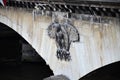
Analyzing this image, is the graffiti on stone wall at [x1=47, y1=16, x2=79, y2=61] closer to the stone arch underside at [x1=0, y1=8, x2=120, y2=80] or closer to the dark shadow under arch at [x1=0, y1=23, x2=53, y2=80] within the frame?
the stone arch underside at [x1=0, y1=8, x2=120, y2=80]

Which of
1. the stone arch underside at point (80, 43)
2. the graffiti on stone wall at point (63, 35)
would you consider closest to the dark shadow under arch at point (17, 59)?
the stone arch underside at point (80, 43)

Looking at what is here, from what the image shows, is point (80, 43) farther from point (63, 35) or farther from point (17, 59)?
point (17, 59)

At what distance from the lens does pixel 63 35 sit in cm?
1084

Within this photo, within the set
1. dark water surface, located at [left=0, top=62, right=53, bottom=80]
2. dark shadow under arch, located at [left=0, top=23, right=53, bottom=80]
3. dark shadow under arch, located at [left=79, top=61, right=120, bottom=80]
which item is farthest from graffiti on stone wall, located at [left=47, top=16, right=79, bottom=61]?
dark shadow under arch, located at [left=0, top=23, right=53, bottom=80]

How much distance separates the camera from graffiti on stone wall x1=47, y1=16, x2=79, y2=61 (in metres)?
10.5

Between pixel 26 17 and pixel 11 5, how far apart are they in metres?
1.11

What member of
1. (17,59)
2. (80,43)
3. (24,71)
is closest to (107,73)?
(80,43)

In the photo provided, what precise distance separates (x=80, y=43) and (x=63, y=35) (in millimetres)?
806

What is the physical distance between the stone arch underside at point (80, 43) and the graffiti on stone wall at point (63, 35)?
17 centimetres

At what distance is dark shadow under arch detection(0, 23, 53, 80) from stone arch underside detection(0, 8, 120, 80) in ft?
16.6

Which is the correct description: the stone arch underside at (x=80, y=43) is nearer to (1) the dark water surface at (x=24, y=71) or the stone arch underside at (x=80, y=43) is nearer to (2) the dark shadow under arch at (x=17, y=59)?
(1) the dark water surface at (x=24, y=71)

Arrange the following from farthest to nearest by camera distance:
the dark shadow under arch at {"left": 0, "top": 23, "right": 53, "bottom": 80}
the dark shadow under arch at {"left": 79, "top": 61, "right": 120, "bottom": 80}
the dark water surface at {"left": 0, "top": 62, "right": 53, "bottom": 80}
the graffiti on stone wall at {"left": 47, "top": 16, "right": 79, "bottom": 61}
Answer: the dark shadow under arch at {"left": 0, "top": 23, "right": 53, "bottom": 80}
the dark water surface at {"left": 0, "top": 62, "right": 53, "bottom": 80}
the dark shadow under arch at {"left": 79, "top": 61, "right": 120, "bottom": 80}
the graffiti on stone wall at {"left": 47, "top": 16, "right": 79, "bottom": 61}

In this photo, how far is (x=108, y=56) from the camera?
946 cm

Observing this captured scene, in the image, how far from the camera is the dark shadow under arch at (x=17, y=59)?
58.4 ft
